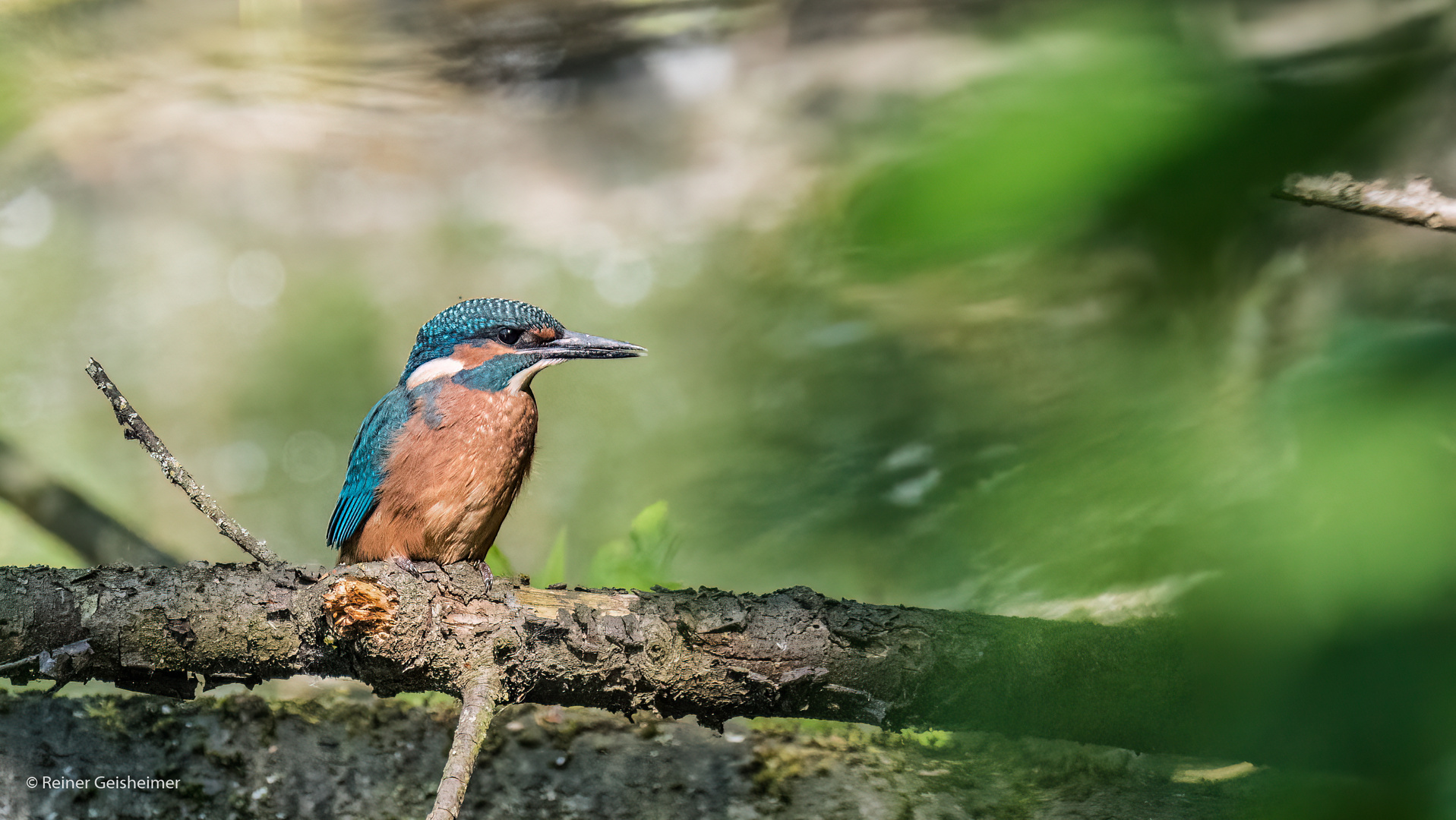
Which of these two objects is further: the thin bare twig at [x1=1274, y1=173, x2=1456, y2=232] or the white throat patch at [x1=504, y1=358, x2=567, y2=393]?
the white throat patch at [x1=504, y1=358, x2=567, y2=393]

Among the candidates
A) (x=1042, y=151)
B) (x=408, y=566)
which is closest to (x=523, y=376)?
(x=408, y=566)

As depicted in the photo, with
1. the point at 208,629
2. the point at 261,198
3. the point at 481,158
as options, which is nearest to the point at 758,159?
the point at 481,158

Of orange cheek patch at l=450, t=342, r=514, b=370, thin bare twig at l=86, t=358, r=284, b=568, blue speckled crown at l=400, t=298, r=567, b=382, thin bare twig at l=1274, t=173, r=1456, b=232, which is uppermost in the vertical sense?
blue speckled crown at l=400, t=298, r=567, b=382

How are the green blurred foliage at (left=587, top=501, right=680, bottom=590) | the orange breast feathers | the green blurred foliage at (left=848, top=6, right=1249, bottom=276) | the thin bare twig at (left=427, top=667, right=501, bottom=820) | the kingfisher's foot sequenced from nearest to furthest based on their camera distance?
the green blurred foliage at (left=848, top=6, right=1249, bottom=276), the thin bare twig at (left=427, top=667, right=501, bottom=820), the kingfisher's foot, the orange breast feathers, the green blurred foliage at (left=587, top=501, right=680, bottom=590)

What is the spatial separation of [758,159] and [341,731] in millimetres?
2549

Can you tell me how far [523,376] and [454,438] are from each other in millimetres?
198

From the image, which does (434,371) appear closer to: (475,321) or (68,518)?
(475,321)

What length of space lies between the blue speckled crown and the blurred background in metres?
0.39

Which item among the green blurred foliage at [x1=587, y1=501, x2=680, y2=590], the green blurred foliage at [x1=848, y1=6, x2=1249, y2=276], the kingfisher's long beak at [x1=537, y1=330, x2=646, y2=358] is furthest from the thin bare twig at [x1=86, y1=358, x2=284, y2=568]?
the green blurred foliage at [x1=848, y1=6, x2=1249, y2=276]

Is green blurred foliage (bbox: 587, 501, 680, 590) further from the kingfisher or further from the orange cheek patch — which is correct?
the orange cheek patch

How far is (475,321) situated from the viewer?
1.93 m

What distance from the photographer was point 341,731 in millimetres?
2191

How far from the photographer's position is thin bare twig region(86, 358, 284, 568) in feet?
4.81

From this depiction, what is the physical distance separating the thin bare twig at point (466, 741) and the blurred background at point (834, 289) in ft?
1.38
